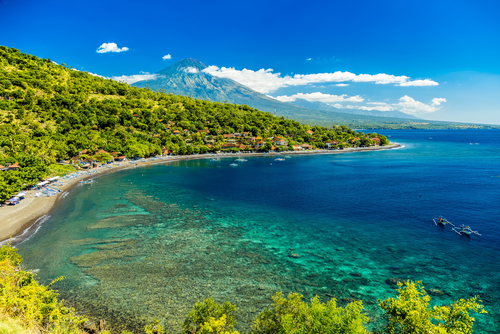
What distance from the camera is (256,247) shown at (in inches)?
1083

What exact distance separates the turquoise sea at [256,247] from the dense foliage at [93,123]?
20.3m

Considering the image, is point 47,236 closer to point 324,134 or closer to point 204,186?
point 204,186

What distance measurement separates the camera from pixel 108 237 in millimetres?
28859

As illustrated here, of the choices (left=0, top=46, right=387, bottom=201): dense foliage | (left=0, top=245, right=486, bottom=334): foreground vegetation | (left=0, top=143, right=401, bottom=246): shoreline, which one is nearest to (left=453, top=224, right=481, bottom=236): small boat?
(left=0, top=245, right=486, bottom=334): foreground vegetation

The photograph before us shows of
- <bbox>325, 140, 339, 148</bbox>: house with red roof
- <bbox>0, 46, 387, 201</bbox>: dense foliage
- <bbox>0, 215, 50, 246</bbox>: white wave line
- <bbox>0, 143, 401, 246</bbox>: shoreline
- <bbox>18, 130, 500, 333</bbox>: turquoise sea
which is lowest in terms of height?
<bbox>18, 130, 500, 333</bbox>: turquoise sea

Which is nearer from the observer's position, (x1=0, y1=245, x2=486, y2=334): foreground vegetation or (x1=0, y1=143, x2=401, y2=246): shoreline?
(x1=0, y1=245, x2=486, y2=334): foreground vegetation

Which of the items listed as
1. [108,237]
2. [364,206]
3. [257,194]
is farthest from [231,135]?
[108,237]

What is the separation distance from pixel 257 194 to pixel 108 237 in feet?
92.4

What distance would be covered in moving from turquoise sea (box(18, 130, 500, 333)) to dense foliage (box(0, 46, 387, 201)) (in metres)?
20.3

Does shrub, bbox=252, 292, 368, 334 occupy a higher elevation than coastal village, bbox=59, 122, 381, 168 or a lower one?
lower

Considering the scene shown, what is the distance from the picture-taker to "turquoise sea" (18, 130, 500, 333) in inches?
759

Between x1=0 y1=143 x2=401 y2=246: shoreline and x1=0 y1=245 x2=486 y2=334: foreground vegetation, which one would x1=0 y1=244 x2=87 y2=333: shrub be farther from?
x1=0 y1=143 x2=401 y2=246: shoreline

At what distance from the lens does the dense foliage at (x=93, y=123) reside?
65.8 m

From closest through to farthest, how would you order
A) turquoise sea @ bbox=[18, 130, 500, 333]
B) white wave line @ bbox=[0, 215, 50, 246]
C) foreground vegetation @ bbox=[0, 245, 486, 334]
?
1. foreground vegetation @ bbox=[0, 245, 486, 334]
2. turquoise sea @ bbox=[18, 130, 500, 333]
3. white wave line @ bbox=[0, 215, 50, 246]
